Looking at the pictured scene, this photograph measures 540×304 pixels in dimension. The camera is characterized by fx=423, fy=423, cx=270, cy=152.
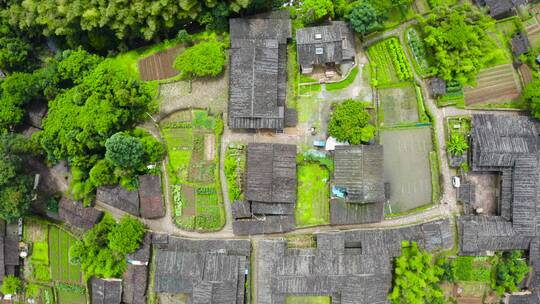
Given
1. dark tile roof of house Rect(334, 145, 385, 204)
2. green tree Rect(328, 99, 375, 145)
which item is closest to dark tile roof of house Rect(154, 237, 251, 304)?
dark tile roof of house Rect(334, 145, 385, 204)

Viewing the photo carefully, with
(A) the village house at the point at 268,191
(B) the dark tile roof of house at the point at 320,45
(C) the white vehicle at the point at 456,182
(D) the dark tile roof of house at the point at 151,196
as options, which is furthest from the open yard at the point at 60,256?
(C) the white vehicle at the point at 456,182

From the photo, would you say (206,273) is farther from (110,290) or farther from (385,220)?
(385,220)

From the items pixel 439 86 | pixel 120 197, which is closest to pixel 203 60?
pixel 120 197

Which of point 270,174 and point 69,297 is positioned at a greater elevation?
point 270,174

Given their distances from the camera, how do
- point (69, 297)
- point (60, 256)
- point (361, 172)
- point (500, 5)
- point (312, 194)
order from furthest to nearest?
point (60, 256)
point (69, 297)
point (312, 194)
point (500, 5)
point (361, 172)

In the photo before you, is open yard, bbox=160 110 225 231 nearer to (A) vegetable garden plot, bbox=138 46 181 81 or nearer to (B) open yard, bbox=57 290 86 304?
(A) vegetable garden plot, bbox=138 46 181 81

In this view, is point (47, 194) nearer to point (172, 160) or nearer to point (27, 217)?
point (27, 217)

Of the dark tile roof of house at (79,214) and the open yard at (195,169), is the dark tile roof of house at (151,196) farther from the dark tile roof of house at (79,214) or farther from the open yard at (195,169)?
the dark tile roof of house at (79,214)
